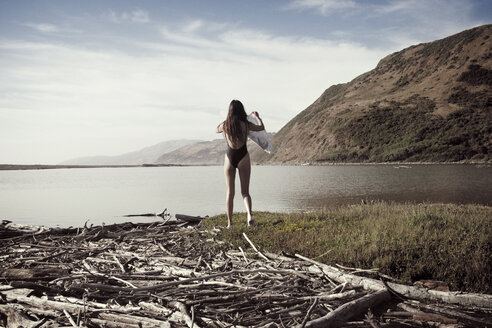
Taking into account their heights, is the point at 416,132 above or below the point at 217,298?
above

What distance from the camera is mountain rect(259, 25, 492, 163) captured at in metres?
88.2

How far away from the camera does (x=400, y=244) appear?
643 centimetres

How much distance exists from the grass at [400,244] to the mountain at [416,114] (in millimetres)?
88252

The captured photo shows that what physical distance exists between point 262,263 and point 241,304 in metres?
1.64

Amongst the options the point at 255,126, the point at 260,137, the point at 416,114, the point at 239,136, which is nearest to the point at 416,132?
the point at 416,114

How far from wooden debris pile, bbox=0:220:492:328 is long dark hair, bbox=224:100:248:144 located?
125 inches

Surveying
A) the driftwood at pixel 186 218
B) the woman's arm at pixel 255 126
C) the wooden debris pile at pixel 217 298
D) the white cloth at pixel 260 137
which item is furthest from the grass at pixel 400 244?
the driftwood at pixel 186 218

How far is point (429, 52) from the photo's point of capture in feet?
474

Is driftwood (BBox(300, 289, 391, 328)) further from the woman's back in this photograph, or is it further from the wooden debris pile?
the woman's back

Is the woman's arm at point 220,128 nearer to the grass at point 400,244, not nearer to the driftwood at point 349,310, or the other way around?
the grass at point 400,244

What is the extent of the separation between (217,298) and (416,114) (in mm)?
114719

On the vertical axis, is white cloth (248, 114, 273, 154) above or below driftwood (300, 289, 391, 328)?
above

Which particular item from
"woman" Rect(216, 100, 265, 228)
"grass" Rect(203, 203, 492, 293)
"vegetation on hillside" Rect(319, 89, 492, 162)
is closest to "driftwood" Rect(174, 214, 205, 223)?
"grass" Rect(203, 203, 492, 293)

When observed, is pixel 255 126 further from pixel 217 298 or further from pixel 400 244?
pixel 217 298
